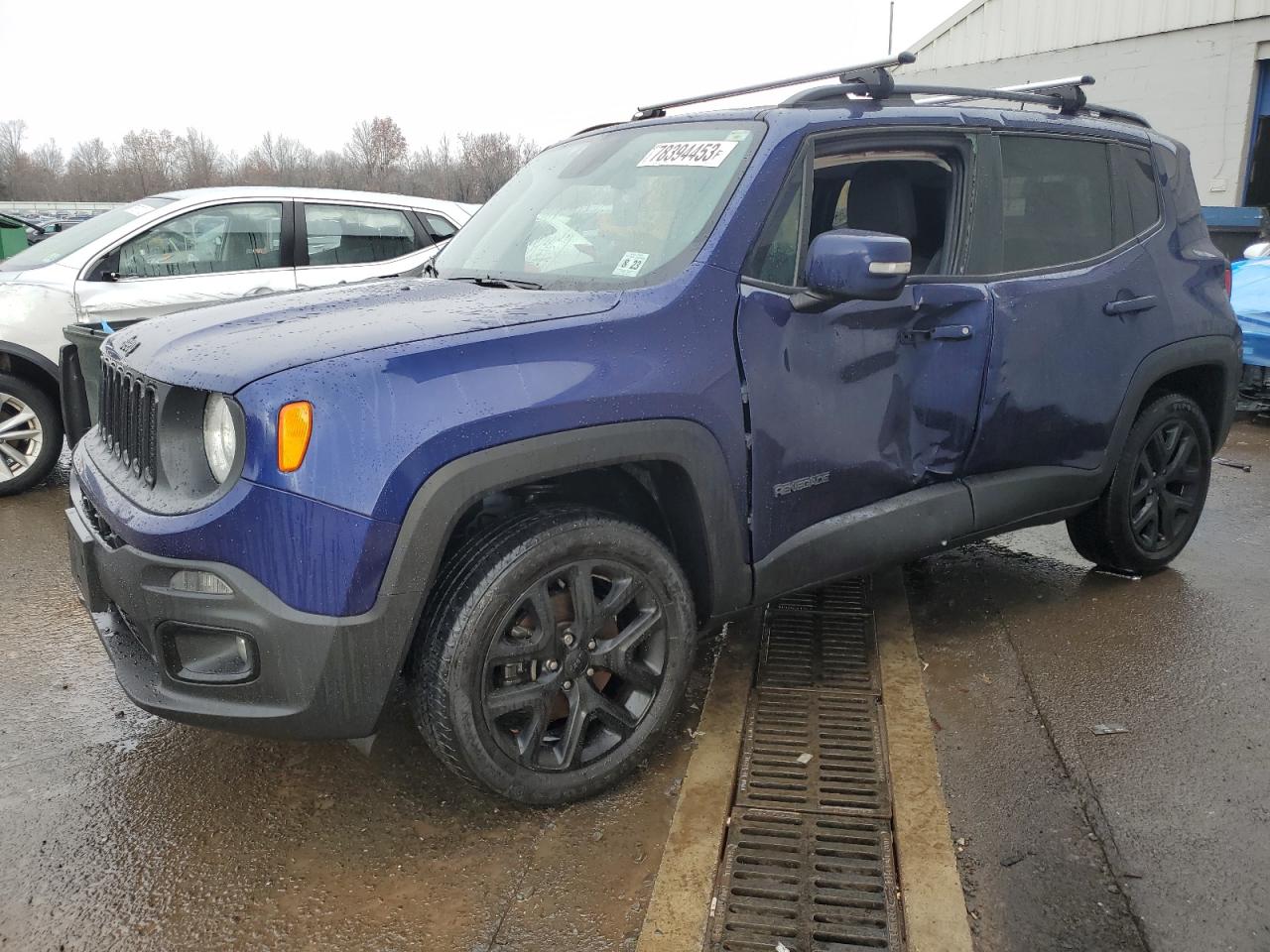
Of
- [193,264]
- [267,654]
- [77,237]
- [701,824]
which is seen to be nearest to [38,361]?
[77,237]

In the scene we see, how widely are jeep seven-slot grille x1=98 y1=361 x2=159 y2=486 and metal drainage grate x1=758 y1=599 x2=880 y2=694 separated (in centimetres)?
211

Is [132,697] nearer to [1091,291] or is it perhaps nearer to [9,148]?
[1091,291]

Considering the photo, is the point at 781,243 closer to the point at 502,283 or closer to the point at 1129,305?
the point at 502,283

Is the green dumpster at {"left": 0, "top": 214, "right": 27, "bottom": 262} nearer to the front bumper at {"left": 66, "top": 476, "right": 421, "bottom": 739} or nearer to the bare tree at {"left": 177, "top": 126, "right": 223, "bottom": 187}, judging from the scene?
the front bumper at {"left": 66, "top": 476, "right": 421, "bottom": 739}

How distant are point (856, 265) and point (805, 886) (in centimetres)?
163

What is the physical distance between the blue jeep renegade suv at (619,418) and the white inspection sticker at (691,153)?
2 centimetres

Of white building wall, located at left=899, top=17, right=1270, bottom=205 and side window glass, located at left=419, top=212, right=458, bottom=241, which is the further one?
white building wall, located at left=899, top=17, right=1270, bottom=205

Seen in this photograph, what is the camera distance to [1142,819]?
9.07ft

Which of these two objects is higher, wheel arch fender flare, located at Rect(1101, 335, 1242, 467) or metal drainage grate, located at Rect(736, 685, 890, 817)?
wheel arch fender flare, located at Rect(1101, 335, 1242, 467)

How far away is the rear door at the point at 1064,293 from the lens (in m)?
3.58

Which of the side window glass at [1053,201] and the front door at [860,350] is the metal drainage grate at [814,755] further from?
the side window glass at [1053,201]

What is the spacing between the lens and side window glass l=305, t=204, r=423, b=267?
6660mm

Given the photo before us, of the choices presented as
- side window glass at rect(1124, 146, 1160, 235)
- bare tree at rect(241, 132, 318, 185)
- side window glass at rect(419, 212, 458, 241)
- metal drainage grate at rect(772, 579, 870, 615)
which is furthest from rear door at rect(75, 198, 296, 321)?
bare tree at rect(241, 132, 318, 185)

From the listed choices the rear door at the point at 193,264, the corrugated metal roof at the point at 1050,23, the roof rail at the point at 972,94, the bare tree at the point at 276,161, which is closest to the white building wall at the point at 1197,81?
the corrugated metal roof at the point at 1050,23
